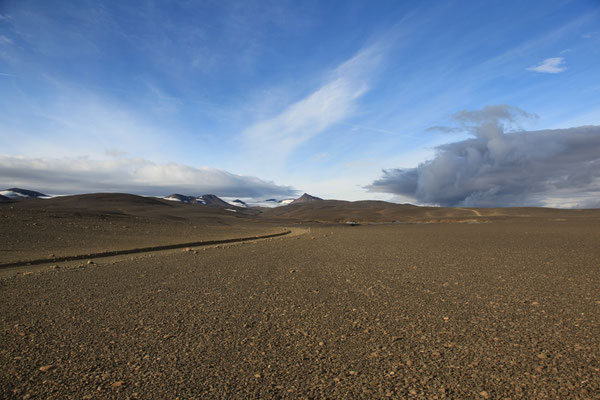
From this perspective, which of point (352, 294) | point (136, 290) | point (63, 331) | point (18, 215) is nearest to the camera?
point (63, 331)

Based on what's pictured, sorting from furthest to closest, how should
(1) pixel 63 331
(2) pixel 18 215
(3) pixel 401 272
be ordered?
Answer: (2) pixel 18 215
(3) pixel 401 272
(1) pixel 63 331

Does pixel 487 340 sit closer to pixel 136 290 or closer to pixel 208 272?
pixel 136 290

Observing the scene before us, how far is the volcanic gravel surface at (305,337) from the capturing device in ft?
11.8

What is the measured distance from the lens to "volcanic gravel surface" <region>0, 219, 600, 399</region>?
360cm

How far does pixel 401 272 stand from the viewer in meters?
10.2

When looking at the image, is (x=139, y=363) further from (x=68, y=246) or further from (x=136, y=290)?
(x=68, y=246)

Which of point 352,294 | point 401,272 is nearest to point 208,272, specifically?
point 352,294

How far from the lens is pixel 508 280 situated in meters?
8.76

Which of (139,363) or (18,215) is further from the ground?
(18,215)

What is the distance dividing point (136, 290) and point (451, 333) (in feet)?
23.1

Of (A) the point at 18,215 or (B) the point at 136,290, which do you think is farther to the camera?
(A) the point at 18,215

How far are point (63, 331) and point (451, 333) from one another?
5.99m

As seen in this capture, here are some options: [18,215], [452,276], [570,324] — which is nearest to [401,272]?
[452,276]

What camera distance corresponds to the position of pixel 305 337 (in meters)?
4.95
